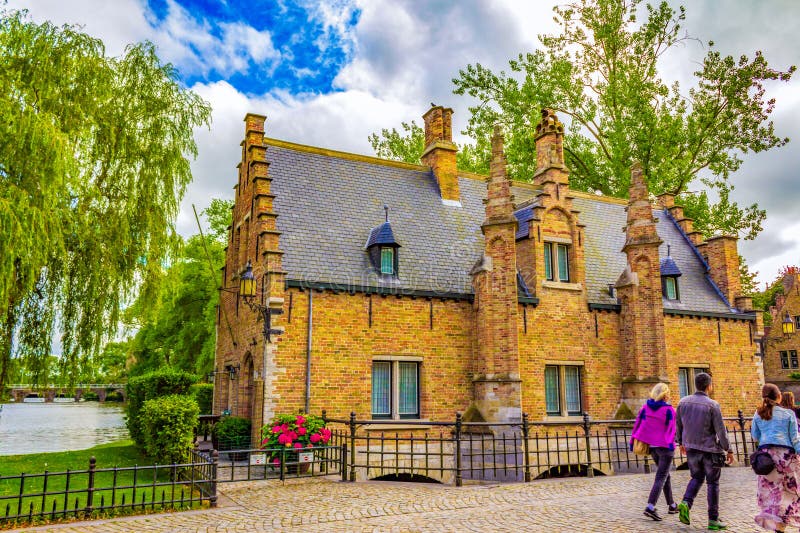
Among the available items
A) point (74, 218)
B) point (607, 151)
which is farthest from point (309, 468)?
point (607, 151)

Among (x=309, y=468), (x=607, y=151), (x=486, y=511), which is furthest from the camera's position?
(x=607, y=151)

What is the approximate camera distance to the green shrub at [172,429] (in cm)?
1223

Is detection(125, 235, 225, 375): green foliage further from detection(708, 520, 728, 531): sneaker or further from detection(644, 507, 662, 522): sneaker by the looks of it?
detection(708, 520, 728, 531): sneaker

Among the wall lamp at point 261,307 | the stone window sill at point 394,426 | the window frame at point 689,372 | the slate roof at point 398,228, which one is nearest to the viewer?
the wall lamp at point 261,307

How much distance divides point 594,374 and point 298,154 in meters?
11.9

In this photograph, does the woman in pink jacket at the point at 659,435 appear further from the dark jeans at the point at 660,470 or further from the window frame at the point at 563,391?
the window frame at the point at 563,391

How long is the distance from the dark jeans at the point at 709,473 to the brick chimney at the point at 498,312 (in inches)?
300

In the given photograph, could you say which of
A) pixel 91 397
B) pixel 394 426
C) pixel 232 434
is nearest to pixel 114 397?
pixel 91 397

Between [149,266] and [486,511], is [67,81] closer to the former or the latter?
[149,266]

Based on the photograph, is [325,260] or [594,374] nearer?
[325,260]

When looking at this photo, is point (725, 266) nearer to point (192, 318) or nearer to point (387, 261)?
point (387, 261)

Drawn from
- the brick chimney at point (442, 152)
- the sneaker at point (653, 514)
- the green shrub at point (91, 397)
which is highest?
the brick chimney at point (442, 152)

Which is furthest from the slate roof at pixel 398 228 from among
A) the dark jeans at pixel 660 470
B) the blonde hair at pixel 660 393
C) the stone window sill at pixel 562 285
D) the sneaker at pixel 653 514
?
the sneaker at pixel 653 514

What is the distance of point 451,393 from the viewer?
1667cm
